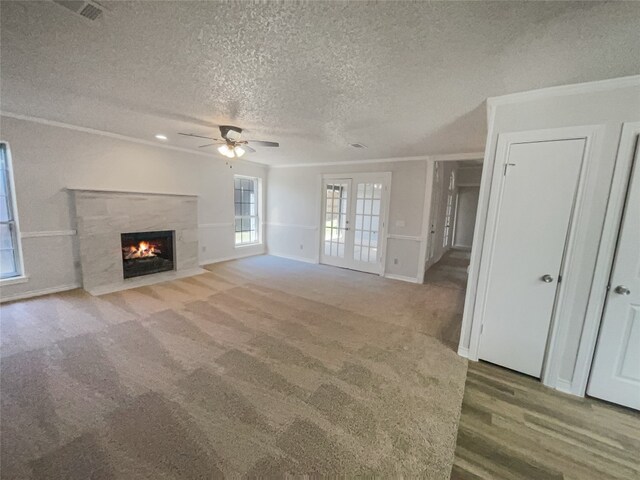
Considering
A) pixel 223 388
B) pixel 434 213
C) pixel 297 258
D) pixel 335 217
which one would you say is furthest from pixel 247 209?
pixel 223 388

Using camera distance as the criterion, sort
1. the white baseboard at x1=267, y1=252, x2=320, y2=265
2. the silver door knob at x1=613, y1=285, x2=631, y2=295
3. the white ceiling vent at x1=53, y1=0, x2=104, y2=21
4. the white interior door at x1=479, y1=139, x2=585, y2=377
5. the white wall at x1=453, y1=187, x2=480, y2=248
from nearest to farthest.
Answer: the white ceiling vent at x1=53, y1=0, x2=104, y2=21, the silver door knob at x1=613, y1=285, x2=631, y2=295, the white interior door at x1=479, y1=139, x2=585, y2=377, the white baseboard at x1=267, y1=252, x2=320, y2=265, the white wall at x1=453, y1=187, x2=480, y2=248

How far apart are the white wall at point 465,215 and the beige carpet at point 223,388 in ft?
21.1

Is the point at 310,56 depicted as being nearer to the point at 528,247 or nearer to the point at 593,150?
the point at 593,150

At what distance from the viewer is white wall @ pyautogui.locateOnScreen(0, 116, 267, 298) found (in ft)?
11.2

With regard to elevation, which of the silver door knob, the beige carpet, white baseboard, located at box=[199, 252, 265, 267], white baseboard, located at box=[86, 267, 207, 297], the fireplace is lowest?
the beige carpet

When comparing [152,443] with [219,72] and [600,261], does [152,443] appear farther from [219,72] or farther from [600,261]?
[600,261]

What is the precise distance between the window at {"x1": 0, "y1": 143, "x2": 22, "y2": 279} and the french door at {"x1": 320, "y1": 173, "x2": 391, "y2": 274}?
201 inches

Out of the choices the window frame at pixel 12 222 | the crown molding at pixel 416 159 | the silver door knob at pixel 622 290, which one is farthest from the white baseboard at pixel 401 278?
the window frame at pixel 12 222

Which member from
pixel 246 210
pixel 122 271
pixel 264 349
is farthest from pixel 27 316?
pixel 246 210

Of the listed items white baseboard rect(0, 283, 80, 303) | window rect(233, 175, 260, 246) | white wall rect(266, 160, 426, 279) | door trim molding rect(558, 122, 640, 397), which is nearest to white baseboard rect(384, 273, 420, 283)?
white wall rect(266, 160, 426, 279)

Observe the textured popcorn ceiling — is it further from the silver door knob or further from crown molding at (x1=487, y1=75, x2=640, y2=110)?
the silver door knob

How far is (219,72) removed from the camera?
6.47ft

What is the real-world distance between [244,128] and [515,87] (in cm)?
301

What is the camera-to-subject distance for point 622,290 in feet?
6.35
